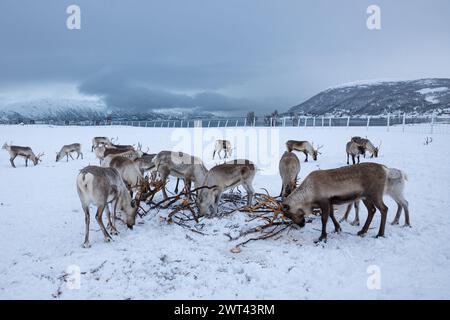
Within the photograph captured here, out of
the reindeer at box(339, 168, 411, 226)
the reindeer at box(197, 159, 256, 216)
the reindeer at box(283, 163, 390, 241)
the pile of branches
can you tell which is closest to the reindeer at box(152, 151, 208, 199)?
the pile of branches

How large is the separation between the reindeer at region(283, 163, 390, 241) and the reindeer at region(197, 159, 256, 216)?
213 cm

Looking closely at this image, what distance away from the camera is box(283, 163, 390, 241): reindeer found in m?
6.14

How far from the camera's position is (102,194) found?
607 centimetres

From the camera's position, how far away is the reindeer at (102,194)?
594 centimetres

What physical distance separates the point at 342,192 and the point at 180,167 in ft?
18.1

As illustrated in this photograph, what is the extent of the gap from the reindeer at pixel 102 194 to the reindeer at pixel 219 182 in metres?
1.74

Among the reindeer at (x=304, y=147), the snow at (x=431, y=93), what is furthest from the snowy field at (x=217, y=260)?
the snow at (x=431, y=93)

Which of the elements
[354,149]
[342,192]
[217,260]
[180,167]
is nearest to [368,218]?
[342,192]

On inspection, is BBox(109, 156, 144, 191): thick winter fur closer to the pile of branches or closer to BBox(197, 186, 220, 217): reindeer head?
the pile of branches

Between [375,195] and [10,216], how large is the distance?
907 centimetres

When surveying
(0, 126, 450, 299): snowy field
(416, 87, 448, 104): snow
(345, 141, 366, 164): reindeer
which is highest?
(416, 87, 448, 104): snow

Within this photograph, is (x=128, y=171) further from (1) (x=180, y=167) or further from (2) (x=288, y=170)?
(2) (x=288, y=170)

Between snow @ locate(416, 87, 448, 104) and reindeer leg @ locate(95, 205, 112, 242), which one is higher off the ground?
snow @ locate(416, 87, 448, 104)
